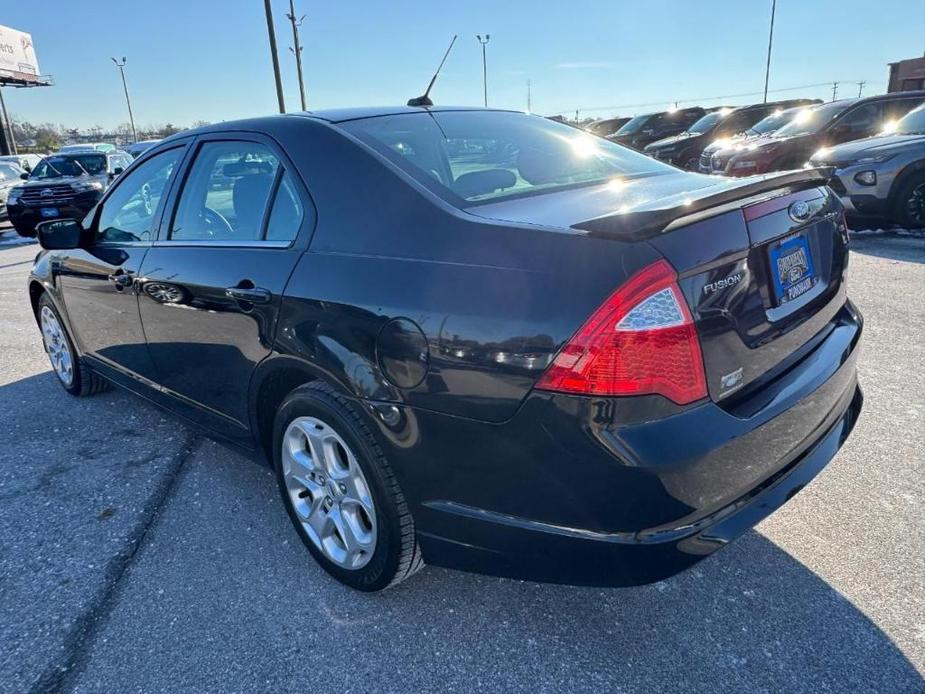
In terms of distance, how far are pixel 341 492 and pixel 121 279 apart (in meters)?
1.83

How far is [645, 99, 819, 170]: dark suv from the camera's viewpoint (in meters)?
16.4

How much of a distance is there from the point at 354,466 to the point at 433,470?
15.5 inches

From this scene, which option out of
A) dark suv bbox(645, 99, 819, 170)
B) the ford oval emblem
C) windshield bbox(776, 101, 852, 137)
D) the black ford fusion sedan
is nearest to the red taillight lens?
the black ford fusion sedan

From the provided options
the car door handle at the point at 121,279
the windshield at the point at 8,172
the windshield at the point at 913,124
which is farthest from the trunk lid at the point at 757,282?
the windshield at the point at 8,172

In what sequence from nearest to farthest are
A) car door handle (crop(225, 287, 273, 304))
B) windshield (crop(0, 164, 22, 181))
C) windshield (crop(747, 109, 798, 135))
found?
car door handle (crop(225, 287, 273, 304))
windshield (crop(747, 109, 798, 135))
windshield (crop(0, 164, 22, 181))

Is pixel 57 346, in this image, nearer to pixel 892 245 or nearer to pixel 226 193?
pixel 226 193

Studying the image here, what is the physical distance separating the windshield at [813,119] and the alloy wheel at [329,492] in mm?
10662

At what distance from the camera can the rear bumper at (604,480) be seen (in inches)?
64.6

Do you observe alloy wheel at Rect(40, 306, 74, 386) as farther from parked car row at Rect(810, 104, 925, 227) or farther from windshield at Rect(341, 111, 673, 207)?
parked car row at Rect(810, 104, 925, 227)

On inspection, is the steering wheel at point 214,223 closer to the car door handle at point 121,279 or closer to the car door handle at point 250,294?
the car door handle at point 250,294

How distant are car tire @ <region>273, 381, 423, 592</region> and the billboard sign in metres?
→ 53.4

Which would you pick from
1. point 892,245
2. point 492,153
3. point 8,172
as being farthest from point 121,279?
point 8,172

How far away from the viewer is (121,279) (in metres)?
3.32

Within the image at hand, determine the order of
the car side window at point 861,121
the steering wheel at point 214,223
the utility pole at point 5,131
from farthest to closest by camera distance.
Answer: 1. the utility pole at point 5,131
2. the car side window at point 861,121
3. the steering wheel at point 214,223
